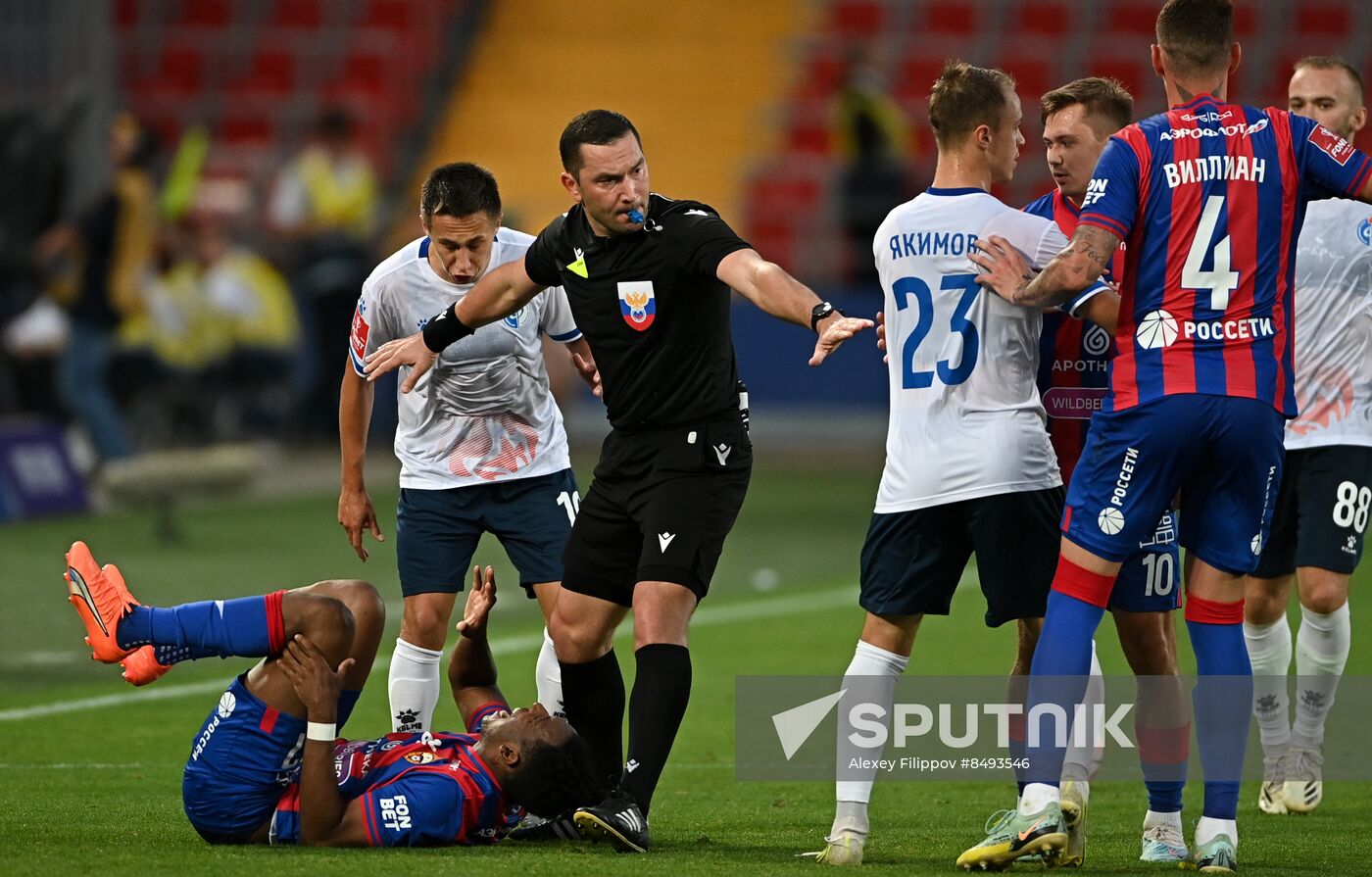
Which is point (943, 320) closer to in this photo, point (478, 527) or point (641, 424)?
point (641, 424)

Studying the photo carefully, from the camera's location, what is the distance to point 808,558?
1397cm

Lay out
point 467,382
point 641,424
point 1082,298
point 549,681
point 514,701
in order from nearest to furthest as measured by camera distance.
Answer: point 1082,298
point 641,424
point 549,681
point 467,382
point 514,701

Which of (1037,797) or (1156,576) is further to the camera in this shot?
(1156,576)

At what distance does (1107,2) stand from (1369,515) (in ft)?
55.4

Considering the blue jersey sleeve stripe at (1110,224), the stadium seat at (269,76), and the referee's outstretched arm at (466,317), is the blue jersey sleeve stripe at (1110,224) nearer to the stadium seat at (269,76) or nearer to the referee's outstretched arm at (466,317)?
the referee's outstretched arm at (466,317)

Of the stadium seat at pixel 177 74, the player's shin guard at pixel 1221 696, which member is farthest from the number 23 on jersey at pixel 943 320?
the stadium seat at pixel 177 74

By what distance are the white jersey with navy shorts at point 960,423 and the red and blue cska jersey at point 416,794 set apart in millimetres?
1269

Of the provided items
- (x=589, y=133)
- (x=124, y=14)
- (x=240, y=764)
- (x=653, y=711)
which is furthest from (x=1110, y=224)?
(x=124, y=14)

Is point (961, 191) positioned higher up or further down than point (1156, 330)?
higher up

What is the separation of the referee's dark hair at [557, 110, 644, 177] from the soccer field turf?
6.74ft

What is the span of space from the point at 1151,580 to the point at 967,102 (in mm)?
1490

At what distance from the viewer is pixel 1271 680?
712cm

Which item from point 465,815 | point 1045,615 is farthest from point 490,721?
point 1045,615

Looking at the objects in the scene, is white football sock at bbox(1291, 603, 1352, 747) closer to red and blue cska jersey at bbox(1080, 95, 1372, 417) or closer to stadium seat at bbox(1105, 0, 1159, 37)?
red and blue cska jersey at bbox(1080, 95, 1372, 417)
